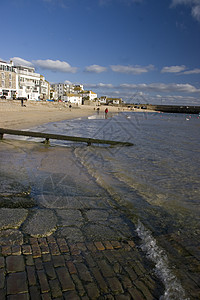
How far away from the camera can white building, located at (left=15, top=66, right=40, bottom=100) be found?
75387 mm

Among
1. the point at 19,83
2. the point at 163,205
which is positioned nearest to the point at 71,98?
the point at 19,83

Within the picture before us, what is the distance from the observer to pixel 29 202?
446 centimetres

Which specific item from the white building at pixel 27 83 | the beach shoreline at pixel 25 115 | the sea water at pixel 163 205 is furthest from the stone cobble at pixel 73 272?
the white building at pixel 27 83

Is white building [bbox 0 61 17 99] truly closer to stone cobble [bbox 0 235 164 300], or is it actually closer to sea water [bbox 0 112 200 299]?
sea water [bbox 0 112 200 299]

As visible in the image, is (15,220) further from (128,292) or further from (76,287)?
(128,292)

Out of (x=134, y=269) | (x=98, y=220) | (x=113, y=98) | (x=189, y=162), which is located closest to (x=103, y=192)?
(x=98, y=220)

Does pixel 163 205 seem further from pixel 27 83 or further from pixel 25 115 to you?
pixel 27 83

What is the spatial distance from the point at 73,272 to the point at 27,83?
84433mm

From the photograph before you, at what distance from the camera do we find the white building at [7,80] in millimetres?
66088

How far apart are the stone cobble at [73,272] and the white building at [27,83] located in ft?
259

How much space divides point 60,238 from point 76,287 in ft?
3.17

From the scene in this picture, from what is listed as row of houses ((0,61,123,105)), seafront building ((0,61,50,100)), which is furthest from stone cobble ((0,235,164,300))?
seafront building ((0,61,50,100))

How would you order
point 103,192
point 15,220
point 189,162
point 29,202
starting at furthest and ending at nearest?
1. point 189,162
2. point 103,192
3. point 29,202
4. point 15,220

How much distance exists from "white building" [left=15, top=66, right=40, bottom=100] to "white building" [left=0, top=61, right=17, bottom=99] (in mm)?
3348
